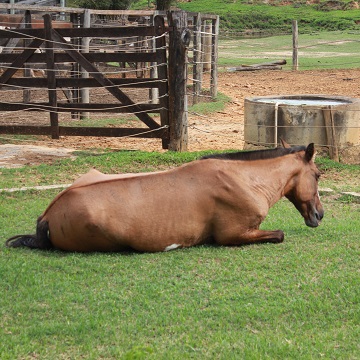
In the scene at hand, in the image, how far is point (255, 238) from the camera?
22.2ft

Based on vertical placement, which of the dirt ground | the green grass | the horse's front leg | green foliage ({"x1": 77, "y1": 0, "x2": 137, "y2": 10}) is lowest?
the green grass

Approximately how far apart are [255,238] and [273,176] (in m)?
0.60

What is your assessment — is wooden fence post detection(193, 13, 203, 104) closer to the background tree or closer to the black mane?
the black mane

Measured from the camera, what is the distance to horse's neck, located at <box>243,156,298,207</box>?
271 inches

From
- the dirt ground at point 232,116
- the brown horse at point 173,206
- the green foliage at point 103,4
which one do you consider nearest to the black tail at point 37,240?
the brown horse at point 173,206

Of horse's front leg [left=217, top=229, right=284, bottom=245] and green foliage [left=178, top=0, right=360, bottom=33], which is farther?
green foliage [left=178, top=0, right=360, bottom=33]

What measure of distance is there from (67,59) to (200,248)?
21.7 feet

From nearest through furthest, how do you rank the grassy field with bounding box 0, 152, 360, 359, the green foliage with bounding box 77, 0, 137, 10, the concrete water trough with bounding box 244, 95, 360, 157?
the grassy field with bounding box 0, 152, 360, 359, the concrete water trough with bounding box 244, 95, 360, 157, the green foliage with bounding box 77, 0, 137, 10

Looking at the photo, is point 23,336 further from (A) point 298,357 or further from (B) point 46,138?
(B) point 46,138

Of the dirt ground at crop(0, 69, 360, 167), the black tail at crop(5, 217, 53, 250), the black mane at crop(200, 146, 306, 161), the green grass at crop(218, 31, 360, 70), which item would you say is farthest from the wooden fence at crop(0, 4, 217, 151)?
the green grass at crop(218, 31, 360, 70)

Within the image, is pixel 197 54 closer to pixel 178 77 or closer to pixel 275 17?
pixel 178 77

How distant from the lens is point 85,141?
13.7m

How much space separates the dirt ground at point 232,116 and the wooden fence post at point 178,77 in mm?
443

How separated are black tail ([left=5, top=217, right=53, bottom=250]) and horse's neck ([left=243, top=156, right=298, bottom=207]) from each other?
1824 millimetres
